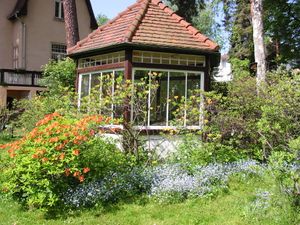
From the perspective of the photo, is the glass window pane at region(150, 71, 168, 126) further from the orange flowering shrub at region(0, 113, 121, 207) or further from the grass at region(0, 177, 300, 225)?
the grass at region(0, 177, 300, 225)

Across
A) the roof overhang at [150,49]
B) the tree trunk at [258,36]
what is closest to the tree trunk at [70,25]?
the roof overhang at [150,49]

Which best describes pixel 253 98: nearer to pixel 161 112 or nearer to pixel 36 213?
pixel 161 112

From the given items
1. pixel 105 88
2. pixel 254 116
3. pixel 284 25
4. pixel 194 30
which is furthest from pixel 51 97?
pixel 284 25

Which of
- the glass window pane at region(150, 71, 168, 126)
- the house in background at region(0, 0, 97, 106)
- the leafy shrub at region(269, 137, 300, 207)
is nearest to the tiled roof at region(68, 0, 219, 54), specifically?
the glass window pane at region(150, 71, 168, 126)

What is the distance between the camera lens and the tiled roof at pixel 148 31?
1025cm

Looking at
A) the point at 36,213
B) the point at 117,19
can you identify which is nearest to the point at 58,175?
the point at 36,213

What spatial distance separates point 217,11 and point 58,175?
11271 mm

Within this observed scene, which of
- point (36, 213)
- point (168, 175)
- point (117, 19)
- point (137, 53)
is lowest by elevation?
point (36, 213)

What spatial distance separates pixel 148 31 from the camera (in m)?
10.5

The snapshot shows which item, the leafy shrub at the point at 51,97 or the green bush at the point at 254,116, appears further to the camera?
the leafy shrub at the point at 51,97

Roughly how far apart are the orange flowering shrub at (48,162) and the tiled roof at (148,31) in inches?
146

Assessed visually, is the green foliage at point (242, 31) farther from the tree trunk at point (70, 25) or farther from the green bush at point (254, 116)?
the green bush at point (254, 116)

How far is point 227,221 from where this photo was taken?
600 centimetres

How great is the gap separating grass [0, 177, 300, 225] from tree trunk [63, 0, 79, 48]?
10.6 metres
